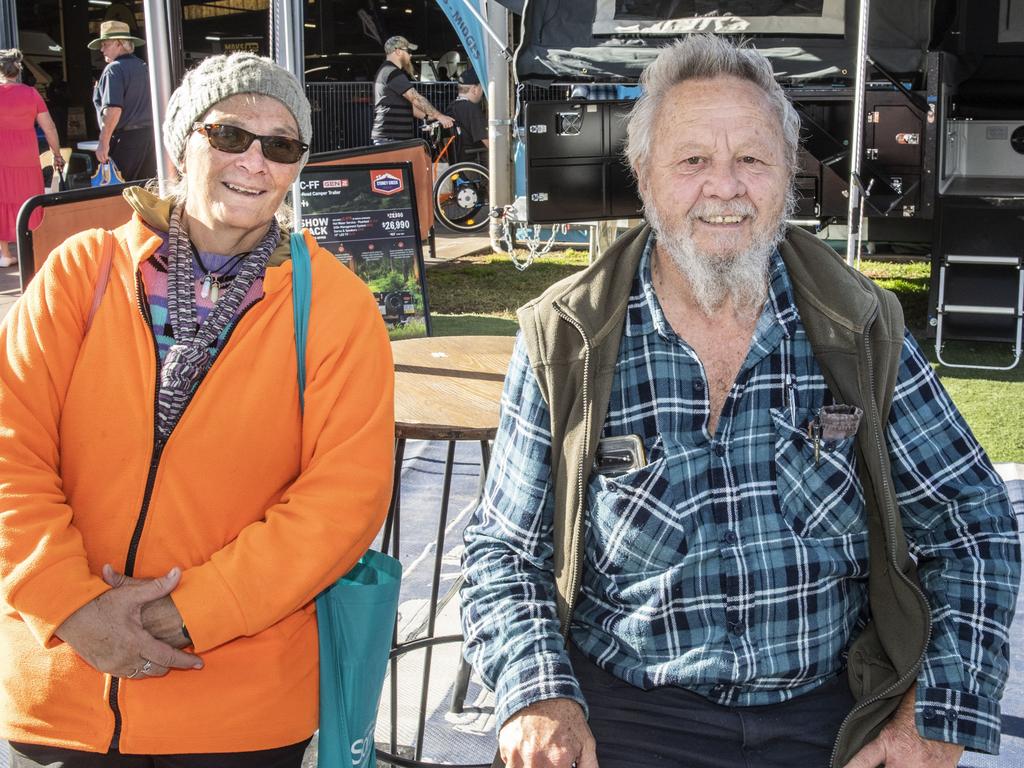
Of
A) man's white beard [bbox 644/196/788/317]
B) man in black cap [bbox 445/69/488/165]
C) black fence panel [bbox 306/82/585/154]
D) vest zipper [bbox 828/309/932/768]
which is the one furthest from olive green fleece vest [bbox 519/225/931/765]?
black fence panel [bbox 306/82/585/154]

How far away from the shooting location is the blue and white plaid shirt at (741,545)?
6.06ft

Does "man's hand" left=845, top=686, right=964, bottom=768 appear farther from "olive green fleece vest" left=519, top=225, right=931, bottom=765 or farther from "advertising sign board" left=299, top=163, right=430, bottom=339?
"advertising sign board" left=299, top=163, right=430, bottom=339

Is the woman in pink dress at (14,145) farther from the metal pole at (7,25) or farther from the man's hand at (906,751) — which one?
the man's hand at (906,751)

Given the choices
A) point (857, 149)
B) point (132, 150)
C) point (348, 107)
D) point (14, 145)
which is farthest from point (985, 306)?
point (348, 107)

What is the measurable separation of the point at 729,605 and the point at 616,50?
6594 mm

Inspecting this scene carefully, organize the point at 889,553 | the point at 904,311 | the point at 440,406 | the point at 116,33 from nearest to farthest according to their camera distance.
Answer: the point at 889,553 → the point at 440,406 → the point at 904,311 → the point at 116,33

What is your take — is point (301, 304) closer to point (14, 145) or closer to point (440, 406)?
point (440, 406)

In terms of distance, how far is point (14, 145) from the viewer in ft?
33.7

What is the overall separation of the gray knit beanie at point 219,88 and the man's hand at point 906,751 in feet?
5.29

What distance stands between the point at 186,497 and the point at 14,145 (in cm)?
968

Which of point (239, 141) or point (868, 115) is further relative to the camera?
point (868, 115)

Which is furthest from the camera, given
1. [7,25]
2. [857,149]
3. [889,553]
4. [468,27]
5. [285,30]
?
[7,25]

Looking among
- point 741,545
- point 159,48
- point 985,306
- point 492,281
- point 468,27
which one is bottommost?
point 492,281

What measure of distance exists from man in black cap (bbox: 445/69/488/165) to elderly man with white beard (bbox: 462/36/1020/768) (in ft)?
39.1
